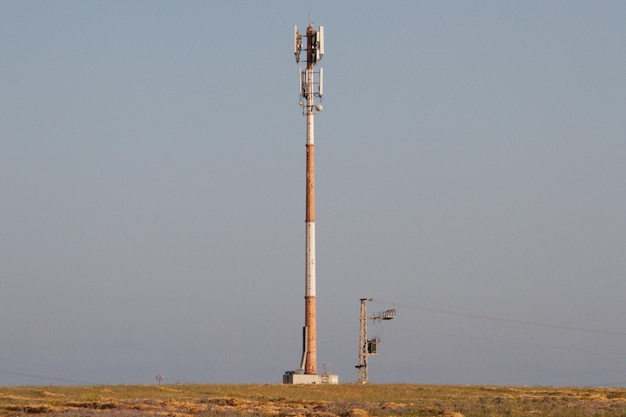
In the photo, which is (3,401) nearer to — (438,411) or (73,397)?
(73,397)

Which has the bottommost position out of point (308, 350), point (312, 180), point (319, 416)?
point (319, 416)

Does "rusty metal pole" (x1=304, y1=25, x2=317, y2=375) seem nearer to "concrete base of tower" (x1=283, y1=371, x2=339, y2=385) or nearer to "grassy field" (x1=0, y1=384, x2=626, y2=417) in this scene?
"concrete base of tower" (x1=283, y1=371, x2=339, y2=385)

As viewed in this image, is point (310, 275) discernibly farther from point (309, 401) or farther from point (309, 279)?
point (309, 401)

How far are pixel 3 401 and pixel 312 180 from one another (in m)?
31.8

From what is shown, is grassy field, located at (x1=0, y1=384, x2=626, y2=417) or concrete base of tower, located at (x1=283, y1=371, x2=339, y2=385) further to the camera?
concrete base of tower, located at (x1=283, y1=371, x2=339, y2=385)

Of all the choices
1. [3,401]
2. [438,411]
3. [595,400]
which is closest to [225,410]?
[438,411]

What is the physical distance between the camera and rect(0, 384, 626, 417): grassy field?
4890 centimetres

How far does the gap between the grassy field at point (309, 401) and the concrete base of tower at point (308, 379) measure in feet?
13.7

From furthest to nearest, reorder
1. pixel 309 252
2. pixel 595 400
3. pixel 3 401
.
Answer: pixel 309 252 → pixel 595 400 → pixel 3 401

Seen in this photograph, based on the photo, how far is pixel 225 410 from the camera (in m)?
50.0

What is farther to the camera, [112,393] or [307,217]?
[307,217]

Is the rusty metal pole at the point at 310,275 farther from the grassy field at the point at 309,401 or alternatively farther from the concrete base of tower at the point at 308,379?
the grassy field at the point at 309,401

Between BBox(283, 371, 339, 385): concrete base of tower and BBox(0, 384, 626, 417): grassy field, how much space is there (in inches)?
165

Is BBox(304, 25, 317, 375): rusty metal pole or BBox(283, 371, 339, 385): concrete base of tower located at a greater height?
BBox(304, 25, 317, 375): rusty metal pole
